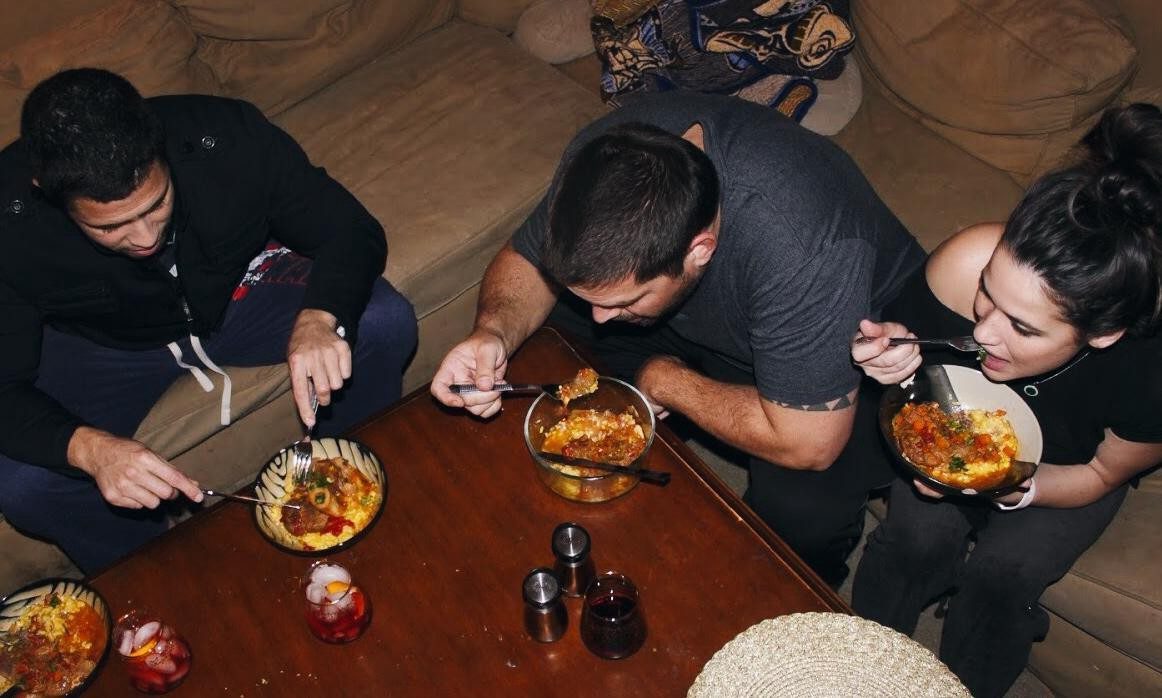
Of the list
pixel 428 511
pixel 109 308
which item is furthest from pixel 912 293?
pixel 109 308

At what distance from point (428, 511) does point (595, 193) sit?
27.8 inches

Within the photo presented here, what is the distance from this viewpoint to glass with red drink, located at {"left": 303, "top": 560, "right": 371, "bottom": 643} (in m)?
1.57

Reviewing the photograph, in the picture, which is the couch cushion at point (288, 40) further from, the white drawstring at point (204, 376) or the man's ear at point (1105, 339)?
the man's ear at point (1105, 339)

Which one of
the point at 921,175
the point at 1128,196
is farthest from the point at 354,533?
the point at 921,175

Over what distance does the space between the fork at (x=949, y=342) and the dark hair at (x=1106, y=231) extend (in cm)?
24

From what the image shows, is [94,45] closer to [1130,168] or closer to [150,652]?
[150,652]

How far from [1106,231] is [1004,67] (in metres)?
1.13

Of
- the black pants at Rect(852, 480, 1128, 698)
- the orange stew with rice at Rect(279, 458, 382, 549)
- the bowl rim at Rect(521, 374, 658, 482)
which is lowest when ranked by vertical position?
the black pants at Rect(852, 480, 1128, 698)

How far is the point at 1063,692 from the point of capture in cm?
218

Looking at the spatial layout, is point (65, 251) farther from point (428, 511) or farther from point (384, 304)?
point (428, 511)

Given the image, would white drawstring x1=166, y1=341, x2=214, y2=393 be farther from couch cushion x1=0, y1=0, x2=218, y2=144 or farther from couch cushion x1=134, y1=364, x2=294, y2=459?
couch cushion x1=0, y1=0, x2=218, y2=144

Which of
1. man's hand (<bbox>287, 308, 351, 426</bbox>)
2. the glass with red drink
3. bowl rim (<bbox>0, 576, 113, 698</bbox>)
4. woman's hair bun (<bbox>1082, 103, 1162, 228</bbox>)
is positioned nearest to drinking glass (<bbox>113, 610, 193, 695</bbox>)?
bowl rim (<bbox>0, 576, 113, 698</bbox>)

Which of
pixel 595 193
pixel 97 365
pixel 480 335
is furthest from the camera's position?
pixel 97 365

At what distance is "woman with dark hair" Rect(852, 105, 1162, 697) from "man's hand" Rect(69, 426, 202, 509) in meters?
1.37
